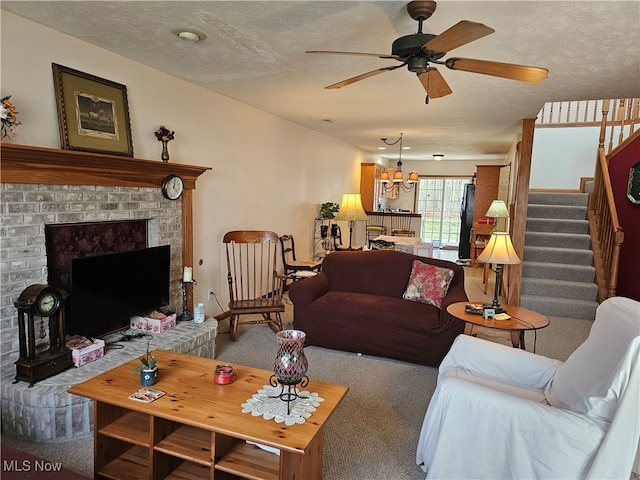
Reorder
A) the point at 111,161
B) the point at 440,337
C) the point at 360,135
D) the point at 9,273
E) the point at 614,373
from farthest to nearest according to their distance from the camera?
the point at 360,135 → the point at 440,337 → the point at 111,161 → the point at 9,273 → the point at 614,373

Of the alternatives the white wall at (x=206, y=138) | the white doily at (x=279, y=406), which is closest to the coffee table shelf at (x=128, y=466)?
the white doily at (x=279, y=406)

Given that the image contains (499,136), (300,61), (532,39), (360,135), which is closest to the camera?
(532,39)

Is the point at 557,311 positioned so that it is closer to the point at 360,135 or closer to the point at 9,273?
the point at 360,135

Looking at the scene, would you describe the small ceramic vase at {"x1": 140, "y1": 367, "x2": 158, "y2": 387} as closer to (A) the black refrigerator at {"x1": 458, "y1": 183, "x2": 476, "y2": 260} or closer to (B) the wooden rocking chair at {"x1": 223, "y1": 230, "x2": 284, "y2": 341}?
(B) the wooden rocking chair at {"x1": 223, "y1": 230, "x2": 284, "y2": 341}

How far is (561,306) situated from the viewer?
5.13 m

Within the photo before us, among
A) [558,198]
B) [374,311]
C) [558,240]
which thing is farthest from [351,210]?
[558,198]

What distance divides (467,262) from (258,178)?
5.92 m

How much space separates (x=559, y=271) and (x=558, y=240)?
0.56 meters

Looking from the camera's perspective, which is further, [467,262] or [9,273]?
[467,262]

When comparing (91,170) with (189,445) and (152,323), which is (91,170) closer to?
(152,323)

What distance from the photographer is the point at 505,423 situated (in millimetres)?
1742

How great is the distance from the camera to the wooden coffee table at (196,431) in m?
1.71

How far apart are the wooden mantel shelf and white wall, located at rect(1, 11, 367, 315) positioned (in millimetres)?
215

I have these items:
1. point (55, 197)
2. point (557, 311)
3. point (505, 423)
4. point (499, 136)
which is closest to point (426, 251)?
point (557, 311)
